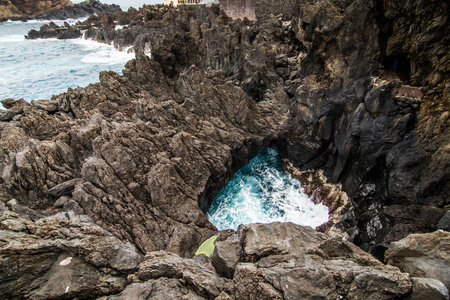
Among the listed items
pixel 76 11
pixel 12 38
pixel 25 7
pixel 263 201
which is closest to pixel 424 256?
pixel 263 201

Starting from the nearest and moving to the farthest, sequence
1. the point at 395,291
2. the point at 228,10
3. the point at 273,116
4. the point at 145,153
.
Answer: the point at 395,291, the point at 145,153, the point at 273,116, the point at 228,10

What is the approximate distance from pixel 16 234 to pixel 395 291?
461 inches

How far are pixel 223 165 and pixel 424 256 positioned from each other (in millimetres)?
13295

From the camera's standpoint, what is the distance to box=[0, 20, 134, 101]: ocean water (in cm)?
3756

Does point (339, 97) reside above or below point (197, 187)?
above

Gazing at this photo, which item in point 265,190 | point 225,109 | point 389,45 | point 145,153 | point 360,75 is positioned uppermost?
point 389,45

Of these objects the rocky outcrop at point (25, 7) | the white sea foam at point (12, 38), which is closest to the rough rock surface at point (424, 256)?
the white sea foam at point (12, 38)

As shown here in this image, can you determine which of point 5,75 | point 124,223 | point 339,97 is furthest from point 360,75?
point 5,75

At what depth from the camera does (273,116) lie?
23766 mm

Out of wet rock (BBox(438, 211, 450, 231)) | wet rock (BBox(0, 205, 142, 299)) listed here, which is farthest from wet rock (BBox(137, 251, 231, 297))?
wet rock (BBox(438, 211, 450, 231))

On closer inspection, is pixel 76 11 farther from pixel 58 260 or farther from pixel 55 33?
pixel 58 260

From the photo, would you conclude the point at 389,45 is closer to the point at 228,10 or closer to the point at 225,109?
the point at 225,109

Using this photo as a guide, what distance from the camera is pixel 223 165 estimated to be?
18531mm

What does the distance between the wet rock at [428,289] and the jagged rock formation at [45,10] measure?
180 metres
